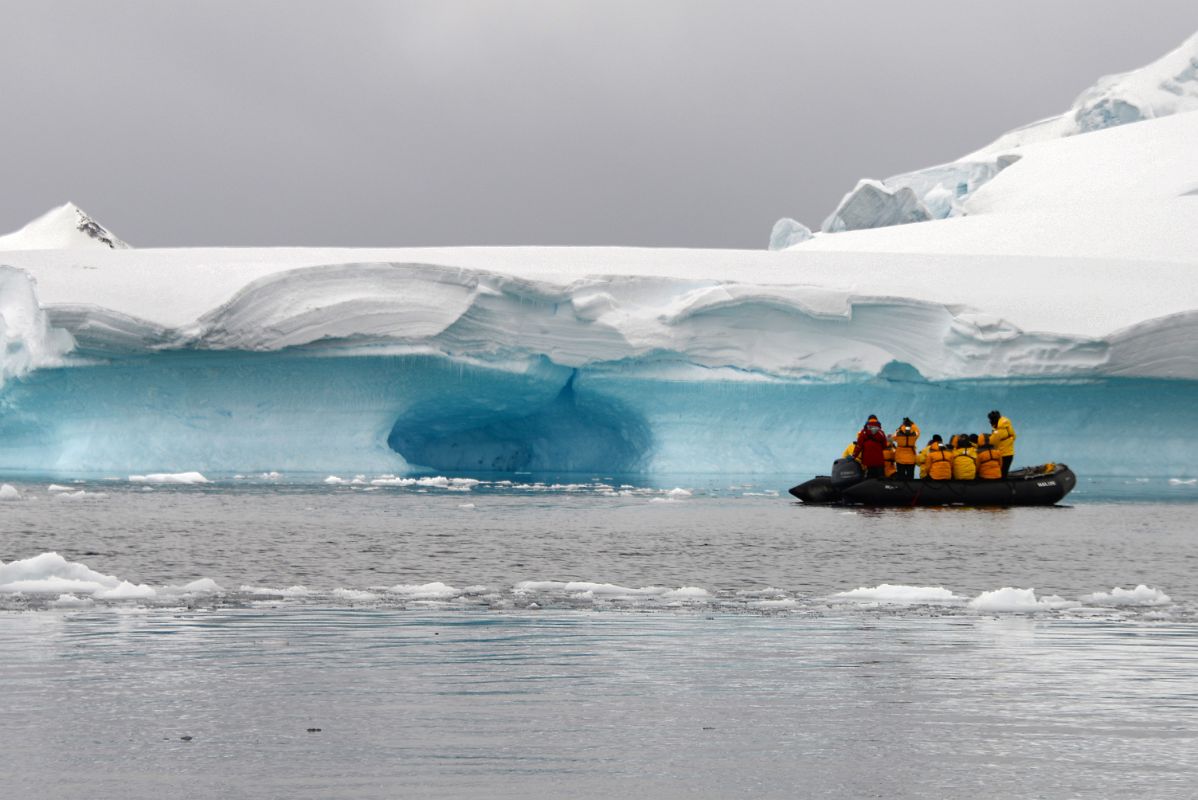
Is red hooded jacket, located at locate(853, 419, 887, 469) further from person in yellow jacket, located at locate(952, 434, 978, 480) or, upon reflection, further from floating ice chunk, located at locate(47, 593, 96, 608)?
floating ice chunk, located at locate(47, 593, 96, 608)

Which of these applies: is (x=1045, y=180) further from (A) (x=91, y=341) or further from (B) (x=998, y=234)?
(A) (x=91, y=341)

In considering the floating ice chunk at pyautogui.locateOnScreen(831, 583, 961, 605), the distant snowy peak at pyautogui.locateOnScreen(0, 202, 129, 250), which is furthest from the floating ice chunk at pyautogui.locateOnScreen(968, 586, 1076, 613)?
the distant snowy peak at pyautogui.locateOnScreen(0, 202, 129, 250)

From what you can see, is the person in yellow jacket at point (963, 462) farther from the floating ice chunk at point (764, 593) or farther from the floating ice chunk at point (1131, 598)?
the floating ice chunk at point (764, 593)

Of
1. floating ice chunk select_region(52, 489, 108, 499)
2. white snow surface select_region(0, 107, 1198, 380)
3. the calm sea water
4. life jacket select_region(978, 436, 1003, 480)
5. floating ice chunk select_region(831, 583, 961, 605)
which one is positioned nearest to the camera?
the calm sea water

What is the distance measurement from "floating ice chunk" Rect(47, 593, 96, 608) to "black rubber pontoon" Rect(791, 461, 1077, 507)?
30.4ft

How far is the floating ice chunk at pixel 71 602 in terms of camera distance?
5781mm

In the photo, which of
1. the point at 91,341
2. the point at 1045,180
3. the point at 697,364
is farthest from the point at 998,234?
the point at 91,341

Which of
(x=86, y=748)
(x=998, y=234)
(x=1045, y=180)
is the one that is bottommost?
(x=86, y=748)

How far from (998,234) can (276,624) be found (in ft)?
85.1

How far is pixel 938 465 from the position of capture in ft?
47.3

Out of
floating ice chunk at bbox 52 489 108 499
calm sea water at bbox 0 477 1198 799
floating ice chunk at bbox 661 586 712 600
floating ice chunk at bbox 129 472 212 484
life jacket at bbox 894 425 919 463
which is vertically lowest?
calm sea water at bbox 0 477 1198 799

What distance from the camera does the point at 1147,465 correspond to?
2077cm

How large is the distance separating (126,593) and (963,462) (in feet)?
33.5

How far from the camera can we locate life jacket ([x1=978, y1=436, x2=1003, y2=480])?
48.0 ft
